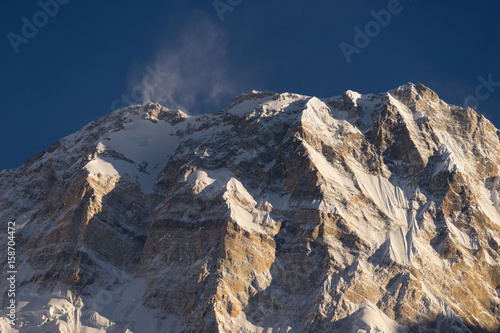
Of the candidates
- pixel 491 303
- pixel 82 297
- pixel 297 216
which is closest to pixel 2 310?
pixel 82 297

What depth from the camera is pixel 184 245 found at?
196 metres

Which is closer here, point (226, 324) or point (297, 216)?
point (226, 324)

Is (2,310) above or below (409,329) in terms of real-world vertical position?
above

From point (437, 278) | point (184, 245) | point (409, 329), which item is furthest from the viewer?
point (184, 245)

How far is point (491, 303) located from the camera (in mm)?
183000

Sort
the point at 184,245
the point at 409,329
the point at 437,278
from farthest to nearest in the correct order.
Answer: the point at 184,245 → the point at 437,278 → the point at 409,329

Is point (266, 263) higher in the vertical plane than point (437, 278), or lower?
higher

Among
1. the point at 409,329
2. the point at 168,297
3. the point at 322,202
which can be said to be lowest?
the point at 409,329

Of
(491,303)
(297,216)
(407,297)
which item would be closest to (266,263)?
(297,216)

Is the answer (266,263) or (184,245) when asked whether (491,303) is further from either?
(184,245)

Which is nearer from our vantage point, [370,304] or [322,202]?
[370,304]

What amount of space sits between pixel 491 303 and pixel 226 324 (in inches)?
2155

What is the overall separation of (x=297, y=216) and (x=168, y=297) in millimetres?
33508

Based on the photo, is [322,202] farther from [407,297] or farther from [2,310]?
[2,310]
